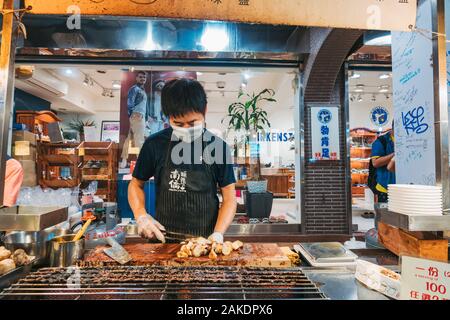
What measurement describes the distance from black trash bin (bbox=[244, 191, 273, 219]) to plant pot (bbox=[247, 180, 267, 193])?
0.22 feet

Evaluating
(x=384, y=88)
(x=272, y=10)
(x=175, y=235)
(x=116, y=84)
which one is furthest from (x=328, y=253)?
(x=384, y=88)

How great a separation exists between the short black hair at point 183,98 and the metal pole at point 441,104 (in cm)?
150

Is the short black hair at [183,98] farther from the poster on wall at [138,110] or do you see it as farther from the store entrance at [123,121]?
the poster on wall at [138,110]

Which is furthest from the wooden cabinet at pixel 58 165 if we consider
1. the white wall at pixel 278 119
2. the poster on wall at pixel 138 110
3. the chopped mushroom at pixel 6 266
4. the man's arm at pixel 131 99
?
the white wall at pixel 278 119

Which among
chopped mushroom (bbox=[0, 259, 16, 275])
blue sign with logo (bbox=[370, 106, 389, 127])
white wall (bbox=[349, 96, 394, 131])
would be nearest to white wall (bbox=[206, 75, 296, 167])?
white wall (bbox=[349, 96, 394, 131])

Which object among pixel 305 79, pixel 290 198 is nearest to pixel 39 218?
pixel 305 79

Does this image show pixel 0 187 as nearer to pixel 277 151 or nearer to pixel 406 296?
pixel 406 296

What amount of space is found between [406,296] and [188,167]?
1565 millimetres

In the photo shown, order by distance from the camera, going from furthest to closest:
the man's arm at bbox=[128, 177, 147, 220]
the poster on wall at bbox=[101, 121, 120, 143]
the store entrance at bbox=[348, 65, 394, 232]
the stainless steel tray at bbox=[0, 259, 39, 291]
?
1. the poster on wall at bbox=[101, 121, 120, 143]
2. the store entrance at bbox=[348, 65, 394, 232]
3. the man's arm at bbox=[128, 177, 147, 220]
4. the stainless steel tray at bbox=[0, 259, 39, 291]

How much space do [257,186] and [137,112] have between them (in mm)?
2787

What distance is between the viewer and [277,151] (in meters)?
10.3

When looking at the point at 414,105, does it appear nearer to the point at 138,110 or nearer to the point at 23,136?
the point at 138,110

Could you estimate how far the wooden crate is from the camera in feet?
4.16

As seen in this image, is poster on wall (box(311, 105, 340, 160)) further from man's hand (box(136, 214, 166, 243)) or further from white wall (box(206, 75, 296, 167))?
white wall (box(206, 75, 296, 167))
